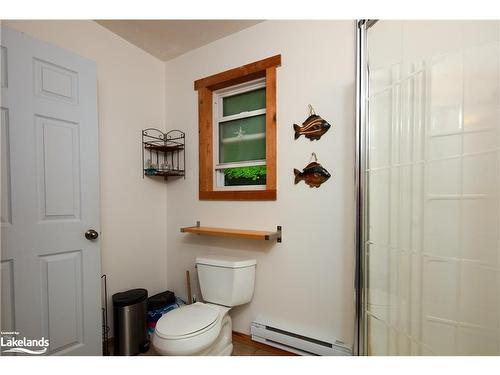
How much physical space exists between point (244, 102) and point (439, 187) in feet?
5.08

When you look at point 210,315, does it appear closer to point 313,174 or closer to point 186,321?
point 186,321

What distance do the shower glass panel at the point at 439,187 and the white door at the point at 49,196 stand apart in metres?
1.59

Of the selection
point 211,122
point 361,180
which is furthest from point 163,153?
Result: point 361,180

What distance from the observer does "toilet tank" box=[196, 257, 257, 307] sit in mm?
1677

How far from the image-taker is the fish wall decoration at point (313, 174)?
155 cm

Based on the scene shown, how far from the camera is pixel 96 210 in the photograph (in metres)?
1.48

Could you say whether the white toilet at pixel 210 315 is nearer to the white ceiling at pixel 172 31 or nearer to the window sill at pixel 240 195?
the window sill at pixel 240 195

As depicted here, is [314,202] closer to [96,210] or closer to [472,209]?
[472,209]

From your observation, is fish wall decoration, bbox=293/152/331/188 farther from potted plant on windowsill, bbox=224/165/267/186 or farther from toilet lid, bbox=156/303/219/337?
toilet lid, bbox=156/303/219/337

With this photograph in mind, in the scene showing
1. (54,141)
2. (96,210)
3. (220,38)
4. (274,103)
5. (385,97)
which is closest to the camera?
(385,97)

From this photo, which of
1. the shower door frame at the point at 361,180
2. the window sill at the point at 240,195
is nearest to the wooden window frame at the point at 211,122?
the window sill at the point at 240,195
